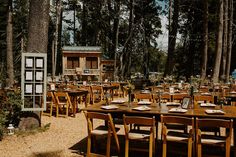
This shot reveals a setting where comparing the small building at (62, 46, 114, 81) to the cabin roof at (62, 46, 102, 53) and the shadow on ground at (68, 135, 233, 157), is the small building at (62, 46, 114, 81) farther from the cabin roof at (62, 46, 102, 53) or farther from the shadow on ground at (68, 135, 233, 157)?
the shadow on ground at (68, 135, 233, 157)

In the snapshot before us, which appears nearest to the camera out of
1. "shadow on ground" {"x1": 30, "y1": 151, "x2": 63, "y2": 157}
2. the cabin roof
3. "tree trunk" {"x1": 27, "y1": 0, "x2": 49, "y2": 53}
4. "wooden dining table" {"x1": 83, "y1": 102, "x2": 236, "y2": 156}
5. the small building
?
"wooden dining table" {"x1": 83, "y1": 102, "x2": 236, "y2": 156}

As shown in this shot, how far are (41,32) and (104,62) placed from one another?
2556cm

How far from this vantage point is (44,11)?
895cm

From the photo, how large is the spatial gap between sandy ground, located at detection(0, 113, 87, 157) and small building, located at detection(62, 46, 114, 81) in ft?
73.7

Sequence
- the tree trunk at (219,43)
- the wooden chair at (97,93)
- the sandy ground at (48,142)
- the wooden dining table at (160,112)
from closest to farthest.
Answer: the wooden dining table at (160,112) → the sandy ground at (48,142) → the wooden chair at (97,93) → the tree trunk at (219,43)

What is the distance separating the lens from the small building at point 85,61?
32312mm

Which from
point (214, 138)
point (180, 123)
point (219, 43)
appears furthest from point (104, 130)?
point (219, 43)

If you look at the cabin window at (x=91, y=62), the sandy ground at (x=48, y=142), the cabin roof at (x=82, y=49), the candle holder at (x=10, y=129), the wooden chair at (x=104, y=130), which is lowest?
the sandy ground at (x=48, y=142)

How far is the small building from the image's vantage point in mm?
32312

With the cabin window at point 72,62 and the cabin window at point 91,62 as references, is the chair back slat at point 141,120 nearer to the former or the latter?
the cabin window at point 91,62

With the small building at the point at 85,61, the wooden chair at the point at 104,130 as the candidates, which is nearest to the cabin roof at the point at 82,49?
the small building at the point at 85,61

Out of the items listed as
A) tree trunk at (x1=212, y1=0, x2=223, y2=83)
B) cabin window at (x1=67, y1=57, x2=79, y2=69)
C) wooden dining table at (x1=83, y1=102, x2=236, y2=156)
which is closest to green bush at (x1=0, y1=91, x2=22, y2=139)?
wooden dining table at (x1=83, y1=102, x2=236, y2=156)

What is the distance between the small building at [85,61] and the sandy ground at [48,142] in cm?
2247

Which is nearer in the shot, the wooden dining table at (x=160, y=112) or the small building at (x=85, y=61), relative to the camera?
the wooden dining table at (x=160, y=112)
